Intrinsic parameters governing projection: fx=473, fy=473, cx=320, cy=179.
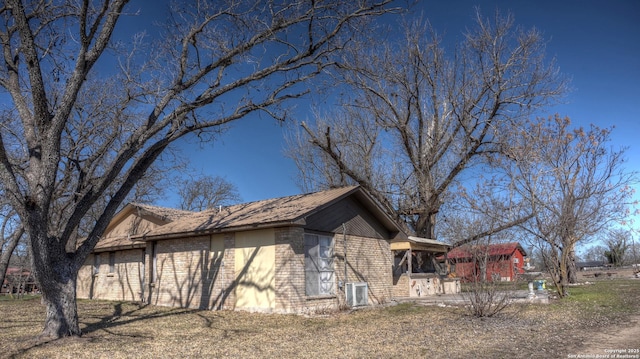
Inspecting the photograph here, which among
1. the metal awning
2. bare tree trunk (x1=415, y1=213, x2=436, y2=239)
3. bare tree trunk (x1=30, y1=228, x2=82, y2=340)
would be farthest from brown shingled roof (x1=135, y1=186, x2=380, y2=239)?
bare tree trunk (x1=415, y1=213, x2=436, y2=239)

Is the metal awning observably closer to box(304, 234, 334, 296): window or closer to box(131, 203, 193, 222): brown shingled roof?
box(304, 234, 334, 296): window

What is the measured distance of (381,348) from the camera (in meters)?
8.14

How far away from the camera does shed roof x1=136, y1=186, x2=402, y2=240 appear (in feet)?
44.6

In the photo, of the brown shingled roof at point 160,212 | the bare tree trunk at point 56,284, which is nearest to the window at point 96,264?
the brown shingled roof at point 160,212

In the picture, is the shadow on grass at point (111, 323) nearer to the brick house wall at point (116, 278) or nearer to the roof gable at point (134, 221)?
the brick house wall at point (116, 278)

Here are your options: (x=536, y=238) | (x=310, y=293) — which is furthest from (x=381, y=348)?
(x=536, y=238)

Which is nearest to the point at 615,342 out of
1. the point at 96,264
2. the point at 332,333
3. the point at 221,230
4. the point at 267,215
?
the point at 332,333

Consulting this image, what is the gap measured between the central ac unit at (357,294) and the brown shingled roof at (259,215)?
282 cm

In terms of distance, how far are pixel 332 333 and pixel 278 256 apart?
3.96 metres

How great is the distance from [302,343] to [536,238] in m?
10.9

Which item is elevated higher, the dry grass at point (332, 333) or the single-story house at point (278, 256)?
the single-story house at point (278, 256)

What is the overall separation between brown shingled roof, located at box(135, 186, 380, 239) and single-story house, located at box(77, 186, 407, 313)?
39 mm

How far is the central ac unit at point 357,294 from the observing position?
586 inches

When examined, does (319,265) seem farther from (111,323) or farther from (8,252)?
(8,252)
